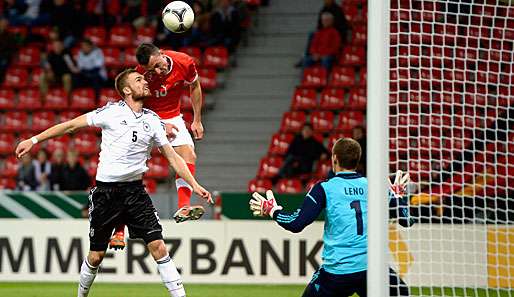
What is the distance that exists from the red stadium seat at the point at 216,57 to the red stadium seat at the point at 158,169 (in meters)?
2.10

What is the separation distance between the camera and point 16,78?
19.4 metres

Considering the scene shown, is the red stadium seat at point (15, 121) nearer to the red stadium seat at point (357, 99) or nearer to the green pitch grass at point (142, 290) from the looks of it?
the green pitch grass at point (142, 290)

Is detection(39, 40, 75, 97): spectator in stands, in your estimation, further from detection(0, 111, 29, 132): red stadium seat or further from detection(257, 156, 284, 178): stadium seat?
detection(257, 156, 284, 178): stadium seat

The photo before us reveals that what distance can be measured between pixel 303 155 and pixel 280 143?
3.60ft

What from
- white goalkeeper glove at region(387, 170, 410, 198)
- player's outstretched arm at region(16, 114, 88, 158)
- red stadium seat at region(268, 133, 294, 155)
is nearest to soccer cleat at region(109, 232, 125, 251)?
player's outstretched arm at region(16, 114, 88, 158)

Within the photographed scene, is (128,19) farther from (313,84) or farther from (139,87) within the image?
(139,87)

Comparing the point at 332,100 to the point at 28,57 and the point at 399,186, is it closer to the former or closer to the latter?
the point at 28,57

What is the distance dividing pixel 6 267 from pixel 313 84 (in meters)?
5.98

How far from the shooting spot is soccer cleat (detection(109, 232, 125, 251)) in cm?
932

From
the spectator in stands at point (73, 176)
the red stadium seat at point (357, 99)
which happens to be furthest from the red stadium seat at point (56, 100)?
the red stadium seat at point (357, 99)

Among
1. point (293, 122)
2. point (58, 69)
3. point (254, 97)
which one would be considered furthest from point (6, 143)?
point (293, 122)

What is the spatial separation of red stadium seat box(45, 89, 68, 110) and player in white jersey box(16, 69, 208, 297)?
10.1m

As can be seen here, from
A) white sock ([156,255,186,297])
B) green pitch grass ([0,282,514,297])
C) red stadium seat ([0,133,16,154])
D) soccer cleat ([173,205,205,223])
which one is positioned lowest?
green pitch grass ([0,282,514,297])

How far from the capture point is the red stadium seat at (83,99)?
18500 mm
